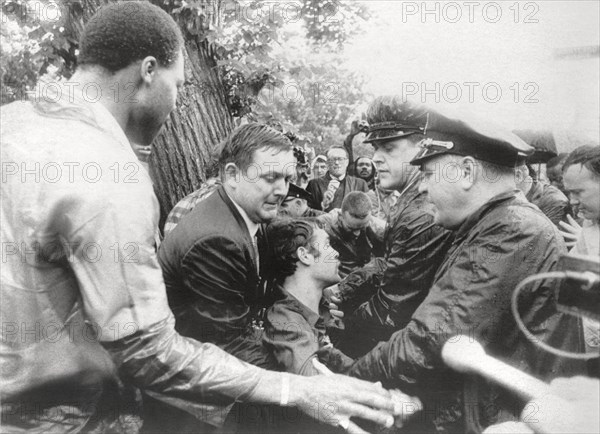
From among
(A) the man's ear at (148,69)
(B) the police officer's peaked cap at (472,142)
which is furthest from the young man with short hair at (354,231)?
(A) the man's ear at (148,69)

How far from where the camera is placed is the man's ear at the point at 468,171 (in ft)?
7.45

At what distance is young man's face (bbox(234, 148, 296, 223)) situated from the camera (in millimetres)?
2420

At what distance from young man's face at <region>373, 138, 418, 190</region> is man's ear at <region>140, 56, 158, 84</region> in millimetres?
970

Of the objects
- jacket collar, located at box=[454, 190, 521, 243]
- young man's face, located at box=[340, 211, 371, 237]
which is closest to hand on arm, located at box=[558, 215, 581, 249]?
jacket collar, located at box=[454, 190, 521, 243]

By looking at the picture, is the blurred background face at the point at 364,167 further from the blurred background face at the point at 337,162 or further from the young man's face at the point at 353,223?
the young man's face at the point at 353,223

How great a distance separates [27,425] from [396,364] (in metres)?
1.31

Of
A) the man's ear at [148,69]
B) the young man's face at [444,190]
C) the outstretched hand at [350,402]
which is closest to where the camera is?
the man's ear at [148,69]

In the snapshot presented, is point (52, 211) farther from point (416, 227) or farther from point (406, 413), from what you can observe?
point (406, 413)

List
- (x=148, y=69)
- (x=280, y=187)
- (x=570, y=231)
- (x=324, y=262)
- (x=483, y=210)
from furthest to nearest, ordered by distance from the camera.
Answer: (x=324, y=262), (x=280, y=187), (x=570, y=231), (x=483, y=210), (x=148, y=69)

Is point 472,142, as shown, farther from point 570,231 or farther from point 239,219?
point 239,219

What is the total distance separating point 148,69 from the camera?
6.77 feet

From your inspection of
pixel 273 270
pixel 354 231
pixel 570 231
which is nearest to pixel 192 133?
pixel 273 270

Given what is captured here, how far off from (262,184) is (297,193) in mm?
236

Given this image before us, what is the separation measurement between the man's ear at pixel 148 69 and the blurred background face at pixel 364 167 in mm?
974
